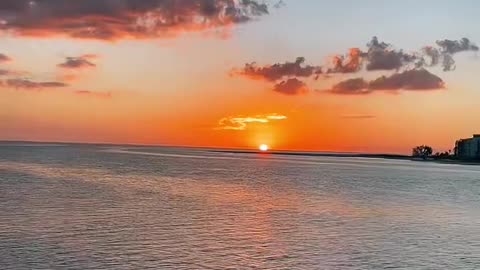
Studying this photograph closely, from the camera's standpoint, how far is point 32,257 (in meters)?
28.8

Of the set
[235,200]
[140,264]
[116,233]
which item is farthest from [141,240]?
[235,200]

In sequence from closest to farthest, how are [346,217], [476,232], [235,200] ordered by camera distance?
1. [476,232]
2. [346,217]
3. [235,200]

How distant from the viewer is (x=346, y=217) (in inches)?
1972

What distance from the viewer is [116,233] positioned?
1467 inches

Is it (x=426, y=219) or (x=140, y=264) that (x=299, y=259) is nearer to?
(x=140, y=264)

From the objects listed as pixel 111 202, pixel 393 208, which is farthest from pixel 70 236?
pixel 393 208

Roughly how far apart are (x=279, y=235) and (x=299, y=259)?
8.16 meters

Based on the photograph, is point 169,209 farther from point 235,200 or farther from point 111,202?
point 235,200

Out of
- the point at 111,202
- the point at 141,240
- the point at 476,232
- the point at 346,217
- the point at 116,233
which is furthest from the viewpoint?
the point at 111,202

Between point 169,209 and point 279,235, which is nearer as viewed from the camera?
point 279,235

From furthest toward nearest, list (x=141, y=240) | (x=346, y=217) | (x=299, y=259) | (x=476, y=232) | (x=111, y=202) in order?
1. (x=111, y=202)
2. (x=346, y=217)
3. (x=476, y=232)
4. (x=141, y=240)
5. (x=299, y=259)

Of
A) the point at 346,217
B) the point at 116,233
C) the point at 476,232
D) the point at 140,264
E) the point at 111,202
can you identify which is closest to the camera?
the point at 140,264

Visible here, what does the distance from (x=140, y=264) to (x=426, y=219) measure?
29.9m

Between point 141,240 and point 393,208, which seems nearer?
point 141,240
